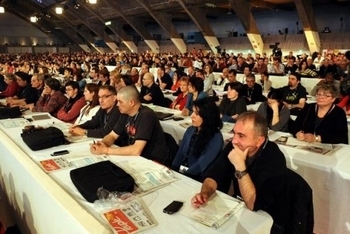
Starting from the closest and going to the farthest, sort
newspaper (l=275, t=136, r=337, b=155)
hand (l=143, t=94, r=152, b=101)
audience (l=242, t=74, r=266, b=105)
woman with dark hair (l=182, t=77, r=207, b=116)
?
1. newspaper (l=275, t=136, r=337, b=155)
2. woman with dark hair (l=182, t=77, r=207, b=116)
3. hand (l=143, t=94, r=152, b=101)
4. audience (l=242, t=74, r=266, b=105)

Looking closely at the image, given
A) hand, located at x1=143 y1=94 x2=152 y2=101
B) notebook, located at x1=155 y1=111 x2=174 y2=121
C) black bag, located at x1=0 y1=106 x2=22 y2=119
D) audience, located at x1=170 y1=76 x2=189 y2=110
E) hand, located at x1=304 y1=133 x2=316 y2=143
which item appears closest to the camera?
hand, located at x1=304 y1=133 x2=316 y2=143

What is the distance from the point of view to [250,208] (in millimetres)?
1480

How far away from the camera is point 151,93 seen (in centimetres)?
517

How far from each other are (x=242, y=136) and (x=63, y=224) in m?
1.02

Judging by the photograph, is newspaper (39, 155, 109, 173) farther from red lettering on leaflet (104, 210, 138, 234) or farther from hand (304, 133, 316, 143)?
hand (304, 133, 316, 143)

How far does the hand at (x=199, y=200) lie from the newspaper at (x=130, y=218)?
232 millimetres

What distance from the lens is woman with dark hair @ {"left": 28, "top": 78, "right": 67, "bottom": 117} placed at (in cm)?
432

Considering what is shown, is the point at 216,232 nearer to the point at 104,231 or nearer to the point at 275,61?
the point at 104,231

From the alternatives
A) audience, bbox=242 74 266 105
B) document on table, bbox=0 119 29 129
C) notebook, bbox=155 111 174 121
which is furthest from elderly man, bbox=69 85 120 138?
audience, bbox=242 74 266 105

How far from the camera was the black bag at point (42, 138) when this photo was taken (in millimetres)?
2365

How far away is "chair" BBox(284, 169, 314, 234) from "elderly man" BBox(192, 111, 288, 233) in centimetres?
8

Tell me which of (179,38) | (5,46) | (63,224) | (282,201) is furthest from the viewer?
(5,46)

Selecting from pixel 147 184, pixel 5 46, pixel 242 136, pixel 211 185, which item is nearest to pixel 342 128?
pixel 242 136

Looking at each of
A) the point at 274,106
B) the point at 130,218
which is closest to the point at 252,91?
the point at 274,106
